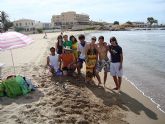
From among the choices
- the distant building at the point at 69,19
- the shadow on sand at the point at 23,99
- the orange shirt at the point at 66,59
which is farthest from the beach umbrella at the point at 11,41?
the distant building at the point at 69,19

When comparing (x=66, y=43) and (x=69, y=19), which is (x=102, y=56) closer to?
(x=66, y=43)

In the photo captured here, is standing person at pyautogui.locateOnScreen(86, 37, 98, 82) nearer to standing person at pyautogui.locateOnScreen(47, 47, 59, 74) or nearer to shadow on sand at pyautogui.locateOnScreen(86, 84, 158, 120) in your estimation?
shadow on sand at pyautogui.locateOnScreen(86, 84, 158, 120)

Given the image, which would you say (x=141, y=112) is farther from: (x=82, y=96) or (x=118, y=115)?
(x=82, y=96)

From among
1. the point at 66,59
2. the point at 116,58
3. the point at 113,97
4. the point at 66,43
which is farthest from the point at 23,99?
the point at 66,43

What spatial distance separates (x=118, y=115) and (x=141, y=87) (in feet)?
12.7

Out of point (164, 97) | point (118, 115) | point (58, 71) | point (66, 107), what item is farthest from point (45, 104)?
point (164, 97)

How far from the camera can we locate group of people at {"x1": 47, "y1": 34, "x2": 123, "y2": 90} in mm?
8305

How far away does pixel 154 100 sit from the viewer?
8461 mm

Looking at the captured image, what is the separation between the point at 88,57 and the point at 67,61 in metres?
1.22

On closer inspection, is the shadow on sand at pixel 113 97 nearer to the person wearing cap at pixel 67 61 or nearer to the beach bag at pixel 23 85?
the person wearing cap at pixel 67 61

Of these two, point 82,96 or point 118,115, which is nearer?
point 118,115

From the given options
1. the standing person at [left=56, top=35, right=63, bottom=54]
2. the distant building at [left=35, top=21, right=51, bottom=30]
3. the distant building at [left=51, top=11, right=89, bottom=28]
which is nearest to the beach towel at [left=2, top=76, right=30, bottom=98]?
the standing person at [left=56, top=35, right=63, bottom=54]

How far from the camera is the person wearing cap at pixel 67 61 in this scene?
386 inches

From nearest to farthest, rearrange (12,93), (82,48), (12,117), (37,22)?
(12,117) < (12,93) < (82,48) < (37,22)
